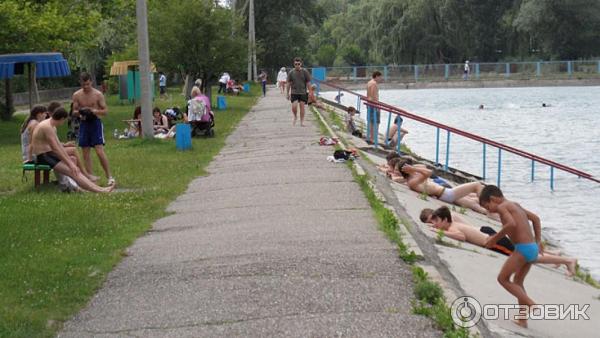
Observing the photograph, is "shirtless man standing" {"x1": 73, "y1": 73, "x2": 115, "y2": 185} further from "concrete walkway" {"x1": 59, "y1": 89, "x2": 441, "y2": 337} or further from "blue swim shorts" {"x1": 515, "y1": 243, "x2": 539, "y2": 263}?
"blue swim shorts" {"x1": 515, "y1": 243, "x2": 539, "y2": 263}

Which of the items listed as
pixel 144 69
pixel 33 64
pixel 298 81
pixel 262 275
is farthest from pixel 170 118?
pixel 262 275

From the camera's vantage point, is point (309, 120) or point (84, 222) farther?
point (309, 120)

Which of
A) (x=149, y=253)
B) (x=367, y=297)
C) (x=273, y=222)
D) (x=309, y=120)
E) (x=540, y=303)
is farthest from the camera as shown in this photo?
(x=309, y=120)

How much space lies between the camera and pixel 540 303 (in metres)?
9.30

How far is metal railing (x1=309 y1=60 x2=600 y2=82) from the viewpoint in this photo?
87.4 m

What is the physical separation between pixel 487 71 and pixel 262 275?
279 ft

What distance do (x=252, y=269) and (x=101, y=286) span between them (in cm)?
139

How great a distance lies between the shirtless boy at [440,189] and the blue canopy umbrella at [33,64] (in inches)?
544

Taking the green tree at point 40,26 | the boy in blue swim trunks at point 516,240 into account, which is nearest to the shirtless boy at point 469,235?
the boy in blue swim trunks at point 516,240

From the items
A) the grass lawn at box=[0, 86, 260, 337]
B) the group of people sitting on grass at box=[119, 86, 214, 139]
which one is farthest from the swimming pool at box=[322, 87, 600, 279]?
the group of people sitting on grass at box=[119, 86, 214, 139]

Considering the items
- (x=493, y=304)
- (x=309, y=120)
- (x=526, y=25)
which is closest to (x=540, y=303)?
(x=493, y=304)

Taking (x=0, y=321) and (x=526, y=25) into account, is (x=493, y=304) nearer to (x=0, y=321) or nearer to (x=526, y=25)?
(x=0, y=321)

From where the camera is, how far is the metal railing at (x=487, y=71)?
287 ft

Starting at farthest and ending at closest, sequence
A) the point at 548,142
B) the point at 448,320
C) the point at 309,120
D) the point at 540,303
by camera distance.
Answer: the point at 548,142
the point at 309,120
the point at 540,303
the point at 448,320
